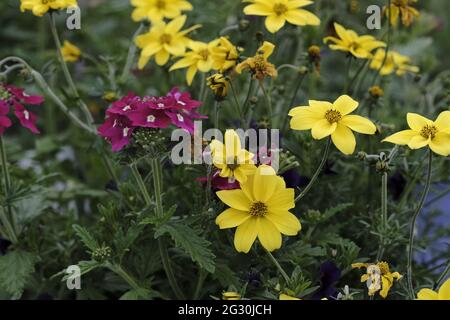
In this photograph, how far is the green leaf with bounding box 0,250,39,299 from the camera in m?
1.56

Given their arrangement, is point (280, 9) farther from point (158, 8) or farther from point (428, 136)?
point (428, 136)

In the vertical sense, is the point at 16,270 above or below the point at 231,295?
above

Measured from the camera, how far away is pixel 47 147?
7.47 ft

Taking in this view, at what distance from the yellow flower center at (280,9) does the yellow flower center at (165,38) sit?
0.29 meters

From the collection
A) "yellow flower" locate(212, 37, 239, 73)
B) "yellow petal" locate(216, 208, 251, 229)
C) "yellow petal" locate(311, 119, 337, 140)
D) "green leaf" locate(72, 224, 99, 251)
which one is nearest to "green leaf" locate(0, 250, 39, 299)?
"green leaf" locate(72, 224, 99, 251)

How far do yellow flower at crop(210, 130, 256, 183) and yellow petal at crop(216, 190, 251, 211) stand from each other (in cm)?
4

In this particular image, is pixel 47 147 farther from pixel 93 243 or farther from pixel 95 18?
pixel 95 18

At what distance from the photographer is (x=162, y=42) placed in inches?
72.4

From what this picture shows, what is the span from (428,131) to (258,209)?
34cm

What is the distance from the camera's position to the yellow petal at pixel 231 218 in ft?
4.46

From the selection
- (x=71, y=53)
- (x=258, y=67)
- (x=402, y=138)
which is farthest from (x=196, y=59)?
(x=402, y=138)

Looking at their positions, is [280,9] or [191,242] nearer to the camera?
[191,242]

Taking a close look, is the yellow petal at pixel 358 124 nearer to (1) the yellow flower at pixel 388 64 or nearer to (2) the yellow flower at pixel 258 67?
(2) the yellow flower at pixel 258 67
